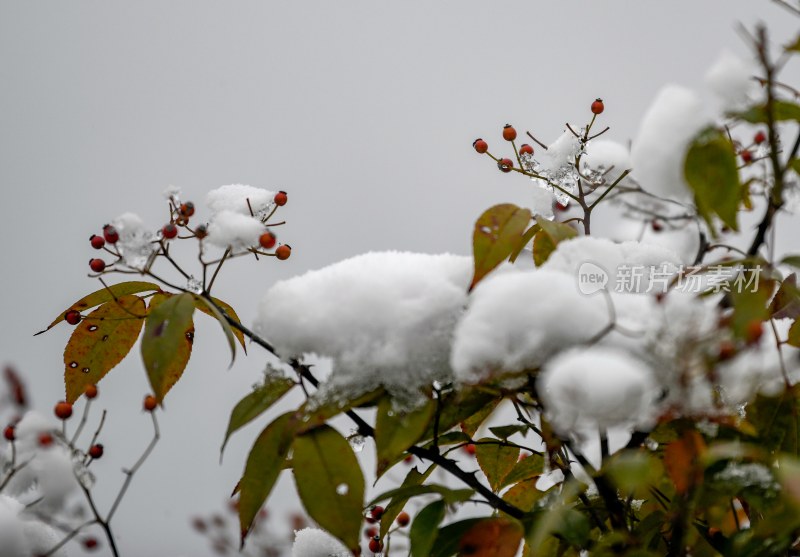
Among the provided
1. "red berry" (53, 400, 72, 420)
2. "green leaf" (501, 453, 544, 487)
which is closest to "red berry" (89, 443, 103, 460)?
"red berry" (53, 400, 72, 420)

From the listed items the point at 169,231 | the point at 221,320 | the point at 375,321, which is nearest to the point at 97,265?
the point at 169,231

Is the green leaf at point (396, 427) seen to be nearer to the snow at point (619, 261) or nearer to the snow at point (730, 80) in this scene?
the snow at point (619, 261)

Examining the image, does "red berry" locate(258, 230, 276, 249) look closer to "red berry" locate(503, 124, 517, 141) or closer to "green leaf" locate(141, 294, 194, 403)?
"green leaf" locate(141, 294, 194, 403)

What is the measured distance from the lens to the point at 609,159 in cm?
100

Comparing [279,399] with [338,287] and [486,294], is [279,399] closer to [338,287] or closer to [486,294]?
[338,287]

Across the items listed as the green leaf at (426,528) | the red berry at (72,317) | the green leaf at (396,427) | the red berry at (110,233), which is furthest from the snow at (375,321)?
the red berry at (72,317)

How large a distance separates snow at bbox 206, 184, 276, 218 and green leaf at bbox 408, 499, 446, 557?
1.34 ft

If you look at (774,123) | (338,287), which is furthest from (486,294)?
(774,123)

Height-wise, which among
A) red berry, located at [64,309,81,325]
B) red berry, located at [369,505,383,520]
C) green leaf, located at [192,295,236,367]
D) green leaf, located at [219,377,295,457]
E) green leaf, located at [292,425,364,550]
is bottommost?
red berry, located at [369,505,383,520]

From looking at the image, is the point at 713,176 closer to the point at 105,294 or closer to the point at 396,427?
the point at 396,427

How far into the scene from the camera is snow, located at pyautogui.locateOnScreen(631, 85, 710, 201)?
24.3 inches

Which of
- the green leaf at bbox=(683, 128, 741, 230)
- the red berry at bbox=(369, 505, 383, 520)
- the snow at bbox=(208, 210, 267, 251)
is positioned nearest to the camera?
the green leaf at bbox=(683, 128, 741, 230)

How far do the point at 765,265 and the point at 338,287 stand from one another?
370mm

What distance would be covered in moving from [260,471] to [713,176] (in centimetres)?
47
